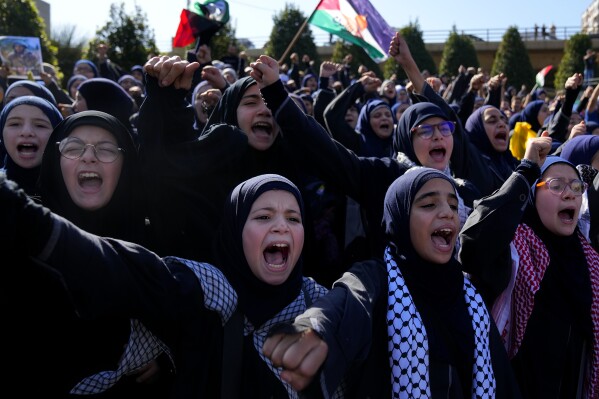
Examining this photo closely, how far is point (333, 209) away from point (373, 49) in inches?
130

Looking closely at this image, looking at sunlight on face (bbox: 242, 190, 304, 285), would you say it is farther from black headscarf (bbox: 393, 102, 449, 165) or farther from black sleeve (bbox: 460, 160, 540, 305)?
black headscarf (bbox: 393, 102, 449, 165)

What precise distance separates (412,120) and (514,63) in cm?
2498

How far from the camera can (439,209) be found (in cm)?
236

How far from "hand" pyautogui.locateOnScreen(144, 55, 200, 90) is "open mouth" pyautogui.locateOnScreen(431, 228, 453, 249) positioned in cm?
119

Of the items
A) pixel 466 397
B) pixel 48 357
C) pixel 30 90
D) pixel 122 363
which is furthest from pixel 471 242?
pixel 30 90

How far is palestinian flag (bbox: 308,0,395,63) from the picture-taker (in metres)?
6.49

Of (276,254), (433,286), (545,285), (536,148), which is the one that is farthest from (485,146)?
(276,254)

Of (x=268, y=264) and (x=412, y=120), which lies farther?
(x=412, y=120)

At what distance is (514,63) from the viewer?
2630 centimetres

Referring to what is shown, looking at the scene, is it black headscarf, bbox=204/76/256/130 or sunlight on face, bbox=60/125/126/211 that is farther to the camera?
black headscarf, bbox=204/76/256/130

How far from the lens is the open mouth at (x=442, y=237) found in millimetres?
2332

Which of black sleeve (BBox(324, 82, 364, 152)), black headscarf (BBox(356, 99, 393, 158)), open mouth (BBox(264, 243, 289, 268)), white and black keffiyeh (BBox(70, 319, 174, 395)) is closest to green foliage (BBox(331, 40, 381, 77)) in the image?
black headscarf (BBox(356, 99, 393, 158))

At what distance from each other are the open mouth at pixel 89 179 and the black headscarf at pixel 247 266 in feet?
1.79

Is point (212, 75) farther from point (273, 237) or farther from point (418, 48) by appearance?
point (418, 48)
